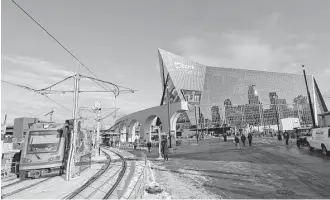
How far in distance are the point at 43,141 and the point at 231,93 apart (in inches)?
4558

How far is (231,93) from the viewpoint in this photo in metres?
117

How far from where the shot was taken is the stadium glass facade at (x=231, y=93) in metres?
93.8

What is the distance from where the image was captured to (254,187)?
23.9 feet

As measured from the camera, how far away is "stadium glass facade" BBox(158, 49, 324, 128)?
9381cm

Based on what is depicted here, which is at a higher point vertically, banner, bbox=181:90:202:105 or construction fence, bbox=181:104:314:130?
banner, bbox=181:90:202:105

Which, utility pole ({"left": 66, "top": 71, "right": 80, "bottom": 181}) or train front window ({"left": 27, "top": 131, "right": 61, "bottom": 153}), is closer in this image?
utility pole ({"left": 66, "top": 71, "right": 80, "bottom": 181})

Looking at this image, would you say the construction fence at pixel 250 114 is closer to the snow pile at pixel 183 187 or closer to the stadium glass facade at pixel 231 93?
the stadium glass facade at pixel 231 93

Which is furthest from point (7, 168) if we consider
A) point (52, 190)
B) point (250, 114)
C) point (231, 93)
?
point (231, 93)

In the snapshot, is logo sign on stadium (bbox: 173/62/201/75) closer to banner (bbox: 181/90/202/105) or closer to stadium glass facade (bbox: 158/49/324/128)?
stadium glass facade (bbox: 158/49/324/128)

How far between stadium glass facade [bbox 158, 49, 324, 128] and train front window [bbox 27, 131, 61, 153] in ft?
257

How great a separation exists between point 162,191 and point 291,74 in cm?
15084

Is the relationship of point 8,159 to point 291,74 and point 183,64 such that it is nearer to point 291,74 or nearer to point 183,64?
point 183,64

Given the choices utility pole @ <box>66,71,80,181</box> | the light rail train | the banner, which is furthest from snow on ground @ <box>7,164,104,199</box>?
the banner

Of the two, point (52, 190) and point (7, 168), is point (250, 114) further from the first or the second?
point (52, 190)
